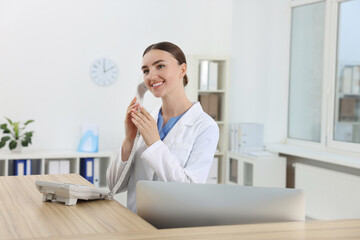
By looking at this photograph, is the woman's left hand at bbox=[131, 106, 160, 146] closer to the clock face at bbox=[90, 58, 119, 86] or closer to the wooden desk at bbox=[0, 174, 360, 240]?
the wooden desk at bbox=[0, 174, 360, 240]

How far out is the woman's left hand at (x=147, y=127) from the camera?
1.92 m

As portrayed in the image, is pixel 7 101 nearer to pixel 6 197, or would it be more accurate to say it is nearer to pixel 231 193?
pixel 6 197

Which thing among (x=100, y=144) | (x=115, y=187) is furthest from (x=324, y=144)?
(x=115, y=187)

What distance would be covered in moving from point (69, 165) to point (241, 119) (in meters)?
2.25

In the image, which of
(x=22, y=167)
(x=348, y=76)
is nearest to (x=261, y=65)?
(x=348, y=76)

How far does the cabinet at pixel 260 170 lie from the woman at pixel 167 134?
3473 mm

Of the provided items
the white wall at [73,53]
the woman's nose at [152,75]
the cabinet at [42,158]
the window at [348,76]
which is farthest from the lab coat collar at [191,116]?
the white wall at [73,53]

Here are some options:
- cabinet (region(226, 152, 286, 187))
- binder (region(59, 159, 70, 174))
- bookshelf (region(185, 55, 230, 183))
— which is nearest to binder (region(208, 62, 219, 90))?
bookshelf (region(185, 55, 230, 183))

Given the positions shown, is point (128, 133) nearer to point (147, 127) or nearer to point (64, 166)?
point (147, 127)

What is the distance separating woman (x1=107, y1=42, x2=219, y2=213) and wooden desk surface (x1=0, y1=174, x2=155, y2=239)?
11.0 inches

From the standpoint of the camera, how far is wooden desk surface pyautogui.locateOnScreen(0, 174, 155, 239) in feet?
4.57

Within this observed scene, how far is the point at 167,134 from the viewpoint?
209 centimetres

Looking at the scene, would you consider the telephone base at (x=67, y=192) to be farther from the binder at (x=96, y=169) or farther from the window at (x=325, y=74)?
the window at (x=325, y=74)

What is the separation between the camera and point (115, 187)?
79.7 inches
